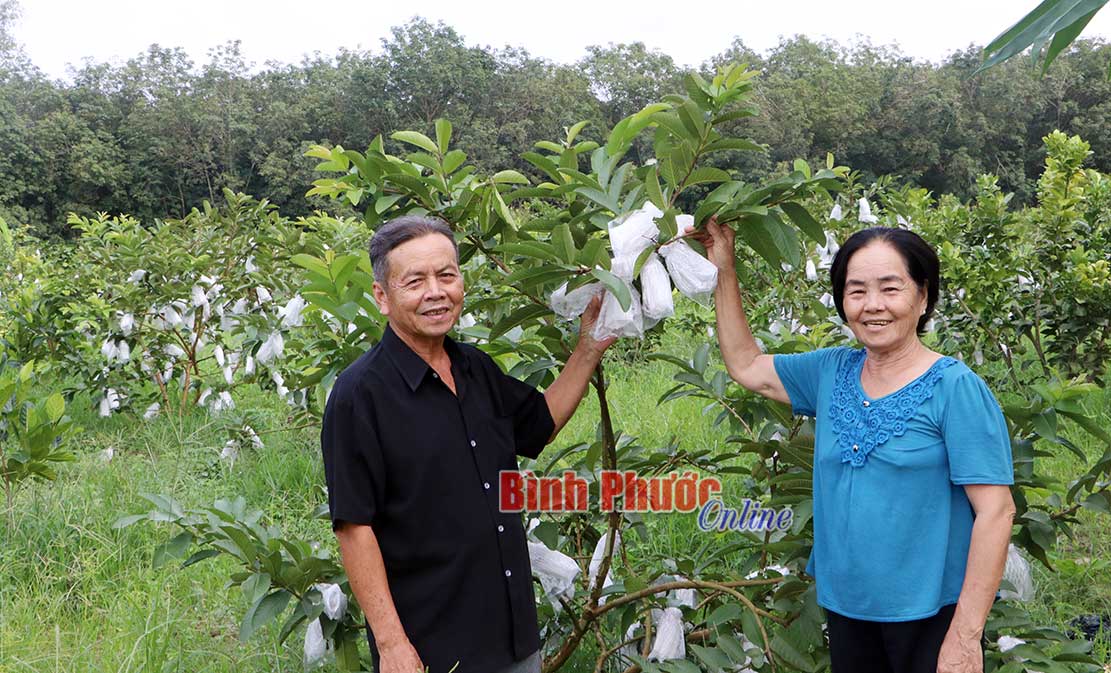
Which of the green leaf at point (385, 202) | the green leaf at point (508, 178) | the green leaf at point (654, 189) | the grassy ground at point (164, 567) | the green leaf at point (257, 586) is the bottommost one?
the grassy ground at point (164, 567)

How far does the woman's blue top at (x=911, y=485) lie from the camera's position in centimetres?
126

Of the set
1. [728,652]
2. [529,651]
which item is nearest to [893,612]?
[728,652]

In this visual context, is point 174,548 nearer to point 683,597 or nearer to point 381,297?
point 381,297

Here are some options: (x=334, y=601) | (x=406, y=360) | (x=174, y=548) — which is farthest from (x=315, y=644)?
(x=406, y=360)

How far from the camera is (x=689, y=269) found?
144cm

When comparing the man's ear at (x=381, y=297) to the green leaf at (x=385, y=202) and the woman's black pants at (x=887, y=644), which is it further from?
the woman's black pants at (x=887, y=644)

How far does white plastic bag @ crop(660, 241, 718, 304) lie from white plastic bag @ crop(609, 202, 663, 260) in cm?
4

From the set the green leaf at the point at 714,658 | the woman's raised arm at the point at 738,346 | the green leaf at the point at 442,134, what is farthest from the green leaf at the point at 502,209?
the green leaf at the point at 714,658

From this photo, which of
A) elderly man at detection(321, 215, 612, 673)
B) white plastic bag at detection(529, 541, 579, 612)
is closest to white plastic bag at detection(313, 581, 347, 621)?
elderly man at detection(321, 215, 612, 673)

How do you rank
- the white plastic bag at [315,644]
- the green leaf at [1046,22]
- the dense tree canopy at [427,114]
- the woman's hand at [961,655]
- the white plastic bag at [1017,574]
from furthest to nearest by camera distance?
1. the dense tree canopy at [427,114]
2. the white plastic bag at [315,644]
3. the white plastic bag at [1017,574]
4. the woman's hand at [961,655]
5. the green leaf at [1046,22]

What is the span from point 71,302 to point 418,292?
145 inches

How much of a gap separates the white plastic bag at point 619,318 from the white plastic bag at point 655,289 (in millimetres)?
19

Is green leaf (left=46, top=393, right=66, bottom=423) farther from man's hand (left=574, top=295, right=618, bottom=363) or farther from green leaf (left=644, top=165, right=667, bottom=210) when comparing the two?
green leaf (left=644, top=165, right=667, bottom=210)

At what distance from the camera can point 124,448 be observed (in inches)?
163
